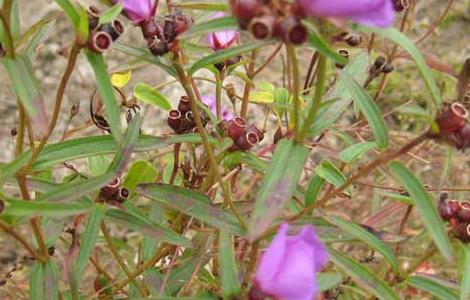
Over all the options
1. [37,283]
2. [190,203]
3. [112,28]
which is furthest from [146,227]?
[112,28]

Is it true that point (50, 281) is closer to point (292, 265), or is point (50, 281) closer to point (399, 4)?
point (292, 265)

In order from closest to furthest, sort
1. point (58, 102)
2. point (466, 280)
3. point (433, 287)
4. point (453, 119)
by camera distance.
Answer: point (453, 119), point (58, 102), point (466, 280), point (433, 287)

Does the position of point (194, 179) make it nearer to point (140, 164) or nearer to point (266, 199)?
point (140, 164)

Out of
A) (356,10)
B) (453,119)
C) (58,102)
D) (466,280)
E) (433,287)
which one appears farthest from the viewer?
(433,287)

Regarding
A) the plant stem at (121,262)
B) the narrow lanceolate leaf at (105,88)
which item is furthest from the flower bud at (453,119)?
the plant stem at (121,262)

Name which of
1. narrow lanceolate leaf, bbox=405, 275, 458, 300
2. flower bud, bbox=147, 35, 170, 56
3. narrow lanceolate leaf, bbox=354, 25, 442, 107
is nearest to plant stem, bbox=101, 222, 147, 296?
flower bud, bbox=147, 35, 170, 56
